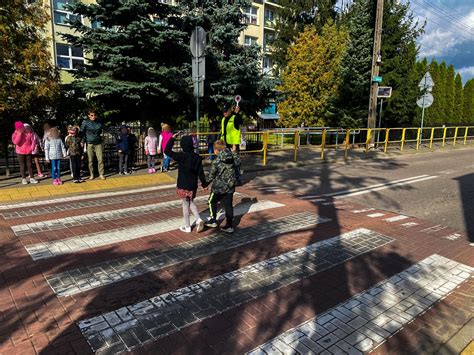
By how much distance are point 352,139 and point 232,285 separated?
20615mm

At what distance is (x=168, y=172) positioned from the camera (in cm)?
1142

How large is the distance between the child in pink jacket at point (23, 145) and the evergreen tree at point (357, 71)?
18.8 meters

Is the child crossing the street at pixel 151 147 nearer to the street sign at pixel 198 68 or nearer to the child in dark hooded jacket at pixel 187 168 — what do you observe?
the street sign at pixel 198 68

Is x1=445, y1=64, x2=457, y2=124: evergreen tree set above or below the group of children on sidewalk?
above

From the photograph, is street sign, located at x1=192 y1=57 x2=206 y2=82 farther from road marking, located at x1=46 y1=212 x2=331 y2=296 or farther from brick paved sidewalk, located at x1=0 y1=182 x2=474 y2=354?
road marking, located at x1=46 y1=212 x2=331 y2=296

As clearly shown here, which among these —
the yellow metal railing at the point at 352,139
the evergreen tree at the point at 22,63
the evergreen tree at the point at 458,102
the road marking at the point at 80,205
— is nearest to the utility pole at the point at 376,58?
the yellow metal railing at the point at 352,139

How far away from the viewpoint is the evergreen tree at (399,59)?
854 inches

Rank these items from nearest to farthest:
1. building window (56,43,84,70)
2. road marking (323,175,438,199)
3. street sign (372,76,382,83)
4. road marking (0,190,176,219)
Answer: road marking (0,190,176,219) < road marking (323,175,438,199) < street sign (372,76,382,83) < building window (56,43,84,70)

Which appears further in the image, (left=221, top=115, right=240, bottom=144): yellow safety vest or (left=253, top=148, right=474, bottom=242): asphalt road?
(left=221, top=115, right=240, bottom=144): yellow safety vest

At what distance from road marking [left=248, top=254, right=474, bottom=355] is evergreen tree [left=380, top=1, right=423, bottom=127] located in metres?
20.0

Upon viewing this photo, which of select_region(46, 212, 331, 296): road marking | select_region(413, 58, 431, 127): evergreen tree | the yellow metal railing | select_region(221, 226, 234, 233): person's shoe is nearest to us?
select_region(46, 212, 331, 296): road marking

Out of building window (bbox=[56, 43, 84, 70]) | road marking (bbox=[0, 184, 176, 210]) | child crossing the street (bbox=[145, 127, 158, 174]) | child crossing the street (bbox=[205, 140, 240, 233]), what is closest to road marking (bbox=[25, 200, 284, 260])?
child crossing the street (bbox=[205, 140, 240, 233])

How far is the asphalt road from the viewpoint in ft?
25.1

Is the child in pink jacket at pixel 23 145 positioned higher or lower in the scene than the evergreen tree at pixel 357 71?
lower
